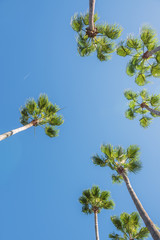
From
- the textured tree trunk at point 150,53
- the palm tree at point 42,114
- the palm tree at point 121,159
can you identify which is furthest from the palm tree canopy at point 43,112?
the textured tree trunk at point 150,53

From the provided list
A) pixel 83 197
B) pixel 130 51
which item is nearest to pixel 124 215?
pixel 83 197

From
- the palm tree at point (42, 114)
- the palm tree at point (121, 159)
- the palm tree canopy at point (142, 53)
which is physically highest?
the palm tree canopy at point (142, 53)

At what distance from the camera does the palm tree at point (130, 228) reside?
827 cm

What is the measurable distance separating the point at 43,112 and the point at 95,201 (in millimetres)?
7756

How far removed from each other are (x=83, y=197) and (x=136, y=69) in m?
10.2

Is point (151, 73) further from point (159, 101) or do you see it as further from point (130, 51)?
point (159, 101)

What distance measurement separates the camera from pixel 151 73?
8.95 m

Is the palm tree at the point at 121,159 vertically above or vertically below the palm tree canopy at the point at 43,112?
below

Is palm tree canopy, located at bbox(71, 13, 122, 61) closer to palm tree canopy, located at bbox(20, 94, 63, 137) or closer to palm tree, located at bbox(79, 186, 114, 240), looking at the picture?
palm tree canopy, located at bbox(20, 94, 63, 137)

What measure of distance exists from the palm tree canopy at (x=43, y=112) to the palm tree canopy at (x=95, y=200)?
526 cm

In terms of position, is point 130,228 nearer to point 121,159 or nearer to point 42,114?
point 121,159

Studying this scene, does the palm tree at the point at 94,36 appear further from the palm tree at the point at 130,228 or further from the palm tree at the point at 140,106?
the palm tree at the point at 130,228

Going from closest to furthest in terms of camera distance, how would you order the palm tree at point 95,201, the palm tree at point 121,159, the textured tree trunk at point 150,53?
the textured tree trunk at point 150,53 < the palm tree at point 121,159 < the palm tree at point 95,201

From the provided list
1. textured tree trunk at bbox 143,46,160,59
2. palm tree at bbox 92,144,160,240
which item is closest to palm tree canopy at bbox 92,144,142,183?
palm tree at bbox 92,144,160,240
